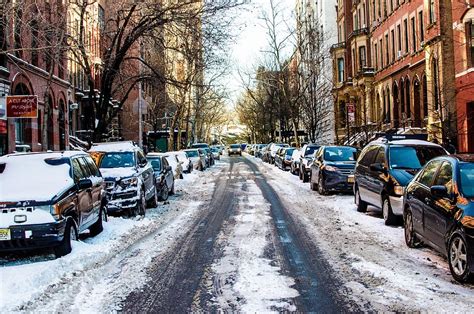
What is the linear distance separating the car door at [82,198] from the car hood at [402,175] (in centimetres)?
648

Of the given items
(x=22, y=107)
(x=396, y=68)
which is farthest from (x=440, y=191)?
(x=396, y=68)

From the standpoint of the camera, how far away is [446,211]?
305 inches

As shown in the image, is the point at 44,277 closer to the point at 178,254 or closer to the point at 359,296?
the point at 178,254

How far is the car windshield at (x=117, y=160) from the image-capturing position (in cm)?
1563

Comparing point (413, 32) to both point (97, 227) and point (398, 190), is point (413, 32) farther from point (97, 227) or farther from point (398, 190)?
point (97, 227)

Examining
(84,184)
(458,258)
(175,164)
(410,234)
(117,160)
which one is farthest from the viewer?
(175,164)

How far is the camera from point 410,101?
114 ft

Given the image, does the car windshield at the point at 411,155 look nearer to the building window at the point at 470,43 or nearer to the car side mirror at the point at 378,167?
the car side mirror at the point at 378,167

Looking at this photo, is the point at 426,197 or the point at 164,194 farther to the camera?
the point at 164,194

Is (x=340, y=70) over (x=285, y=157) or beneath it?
over

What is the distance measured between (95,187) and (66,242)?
8.20ft

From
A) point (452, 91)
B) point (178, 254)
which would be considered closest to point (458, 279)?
point (178, 254)

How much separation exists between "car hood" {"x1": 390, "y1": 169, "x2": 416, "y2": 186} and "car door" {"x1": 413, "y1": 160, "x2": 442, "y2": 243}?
2.35m

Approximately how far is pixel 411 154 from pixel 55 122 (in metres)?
23.4
